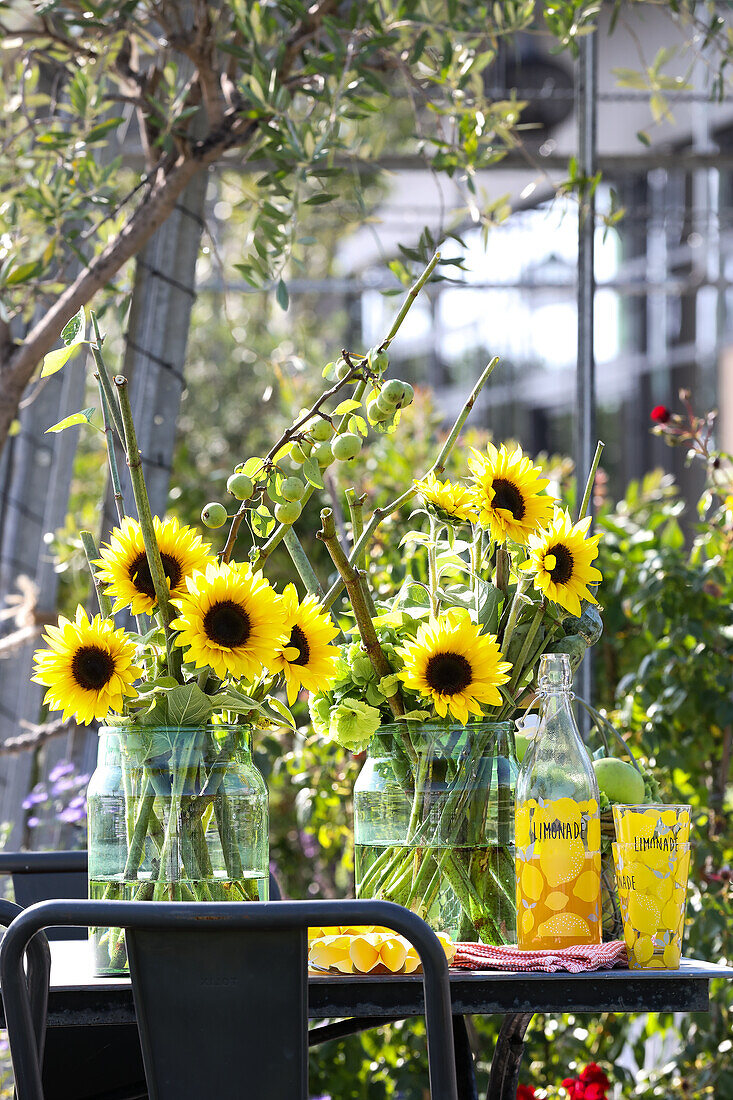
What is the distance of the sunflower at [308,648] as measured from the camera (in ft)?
3.07

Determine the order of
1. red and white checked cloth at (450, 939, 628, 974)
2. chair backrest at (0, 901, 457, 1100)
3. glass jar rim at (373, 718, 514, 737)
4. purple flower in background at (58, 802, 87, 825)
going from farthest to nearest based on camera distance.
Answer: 1. purple flower in background at (58, 802, 87, 825)
2. glass jar rim at (373, 718, 514, 737)
3. red and white checked cloth at (450, 939, 628, 974)
4. chair backrest at (0, 901, 457, 1100)

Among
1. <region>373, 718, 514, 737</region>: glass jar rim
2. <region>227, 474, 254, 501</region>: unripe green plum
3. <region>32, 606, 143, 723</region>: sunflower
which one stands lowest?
<region>373, 718, 514, 737</region>: glass jar rim

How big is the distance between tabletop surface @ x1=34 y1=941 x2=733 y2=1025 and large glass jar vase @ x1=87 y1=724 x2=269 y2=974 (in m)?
0.07

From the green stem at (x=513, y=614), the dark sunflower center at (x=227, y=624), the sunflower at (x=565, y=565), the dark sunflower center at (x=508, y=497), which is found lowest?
the dark sunflower center at (x=227, y=624)

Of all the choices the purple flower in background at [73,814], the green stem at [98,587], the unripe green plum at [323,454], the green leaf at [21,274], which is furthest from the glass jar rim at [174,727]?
the purple flower in background at [73,814]

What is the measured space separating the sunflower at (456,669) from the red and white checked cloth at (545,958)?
0.57 ft

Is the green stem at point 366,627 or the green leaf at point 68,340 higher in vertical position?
the green leaf at point 68,340

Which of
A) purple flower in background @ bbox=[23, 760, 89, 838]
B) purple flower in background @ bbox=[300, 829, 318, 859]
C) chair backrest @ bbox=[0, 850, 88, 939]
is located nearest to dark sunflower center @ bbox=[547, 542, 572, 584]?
chair backrest @ bbox=[0, 850, 88, 939]

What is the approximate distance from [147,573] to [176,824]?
0.20m

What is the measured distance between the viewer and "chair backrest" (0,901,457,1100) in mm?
711

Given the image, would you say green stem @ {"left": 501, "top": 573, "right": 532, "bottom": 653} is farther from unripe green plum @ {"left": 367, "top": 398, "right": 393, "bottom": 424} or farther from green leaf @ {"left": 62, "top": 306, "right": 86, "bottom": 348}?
green leaf @ {"left": 62, "top": 306, "right": 86, "bottom": 348}

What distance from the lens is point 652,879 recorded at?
919 millimetres

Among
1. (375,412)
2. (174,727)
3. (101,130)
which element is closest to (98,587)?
(174,727)

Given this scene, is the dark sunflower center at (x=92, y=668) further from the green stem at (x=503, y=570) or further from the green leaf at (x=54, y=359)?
the green stem at (x=503, y=570)
